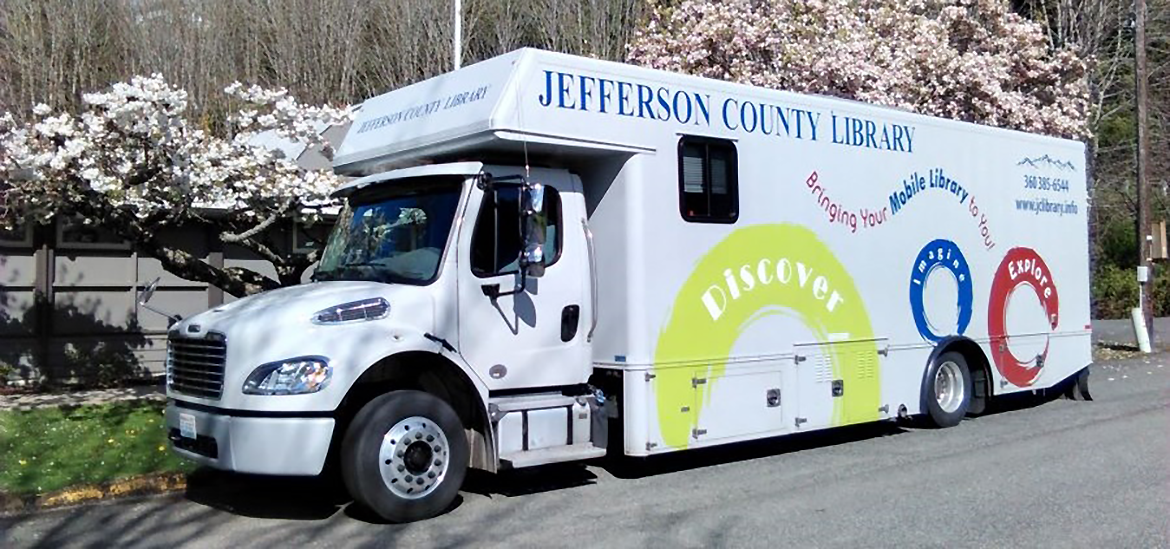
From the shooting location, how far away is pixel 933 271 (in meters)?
11.0

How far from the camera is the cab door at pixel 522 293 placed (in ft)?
25.4

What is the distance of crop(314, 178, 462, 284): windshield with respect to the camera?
7750 mm

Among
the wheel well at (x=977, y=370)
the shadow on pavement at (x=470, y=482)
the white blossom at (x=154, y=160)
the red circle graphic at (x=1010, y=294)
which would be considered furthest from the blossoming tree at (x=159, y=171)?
the red circle graphic at (x=1010, y=294)

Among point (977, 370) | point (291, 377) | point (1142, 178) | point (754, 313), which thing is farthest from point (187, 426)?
point (1142, 178)

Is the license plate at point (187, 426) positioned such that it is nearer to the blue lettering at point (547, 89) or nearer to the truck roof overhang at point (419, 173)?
the truck roof overhang at point (419, 173)

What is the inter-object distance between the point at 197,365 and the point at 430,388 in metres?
1.61

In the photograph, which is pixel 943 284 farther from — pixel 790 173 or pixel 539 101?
pixel 539 101

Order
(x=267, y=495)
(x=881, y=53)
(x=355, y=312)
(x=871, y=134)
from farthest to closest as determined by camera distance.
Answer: (x=881, y=53), (x=871, y=134), (x=267, y=495), (x=355, y=312)

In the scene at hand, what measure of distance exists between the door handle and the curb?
3.17 meters

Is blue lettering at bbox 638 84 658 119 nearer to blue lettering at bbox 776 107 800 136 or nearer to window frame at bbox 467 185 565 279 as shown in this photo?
window frame at bbox 467 185 565 279

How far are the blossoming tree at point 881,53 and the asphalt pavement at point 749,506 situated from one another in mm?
8303

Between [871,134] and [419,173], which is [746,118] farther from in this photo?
[419,173]

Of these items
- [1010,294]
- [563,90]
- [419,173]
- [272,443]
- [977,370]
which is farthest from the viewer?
[1010,294]

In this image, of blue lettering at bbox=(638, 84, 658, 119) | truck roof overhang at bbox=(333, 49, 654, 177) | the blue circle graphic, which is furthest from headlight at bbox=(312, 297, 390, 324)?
the blue circle graphic
